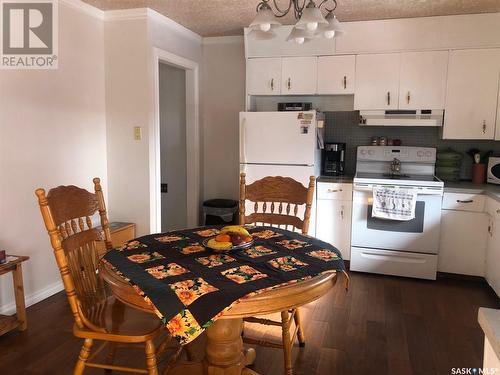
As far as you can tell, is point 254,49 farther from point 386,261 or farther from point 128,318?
point 128,318

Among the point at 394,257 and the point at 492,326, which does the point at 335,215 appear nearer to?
the point at 394,257

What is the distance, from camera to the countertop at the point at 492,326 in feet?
2.51

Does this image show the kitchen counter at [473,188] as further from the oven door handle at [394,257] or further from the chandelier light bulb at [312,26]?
the chandelier light bulb at [312,26]

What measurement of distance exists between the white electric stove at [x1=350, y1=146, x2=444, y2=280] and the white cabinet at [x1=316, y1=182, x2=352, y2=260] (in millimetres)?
72

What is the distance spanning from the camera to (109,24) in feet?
11.6

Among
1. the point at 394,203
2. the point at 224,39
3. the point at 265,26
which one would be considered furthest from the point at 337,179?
the point at 265,26

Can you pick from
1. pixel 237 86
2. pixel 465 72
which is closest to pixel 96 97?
pixel 237 86

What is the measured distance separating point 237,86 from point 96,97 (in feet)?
5.09

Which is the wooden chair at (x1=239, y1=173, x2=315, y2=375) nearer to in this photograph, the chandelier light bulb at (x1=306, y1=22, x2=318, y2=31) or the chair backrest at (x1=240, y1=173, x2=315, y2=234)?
the chair backrest at (x1=240, y1=173, x2=315, y2=234)

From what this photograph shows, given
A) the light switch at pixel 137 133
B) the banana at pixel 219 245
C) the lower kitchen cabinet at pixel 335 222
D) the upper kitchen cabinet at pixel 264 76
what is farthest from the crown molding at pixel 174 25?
the banana at pixel 219 245

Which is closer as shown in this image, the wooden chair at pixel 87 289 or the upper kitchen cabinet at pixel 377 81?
the wooden chair at pixel 87 289

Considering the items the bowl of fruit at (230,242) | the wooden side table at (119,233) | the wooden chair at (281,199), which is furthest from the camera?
the wooden side table at (119,233)

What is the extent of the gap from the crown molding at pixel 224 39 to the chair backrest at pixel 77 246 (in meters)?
2.91

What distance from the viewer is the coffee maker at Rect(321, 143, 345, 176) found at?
407 centimetres
